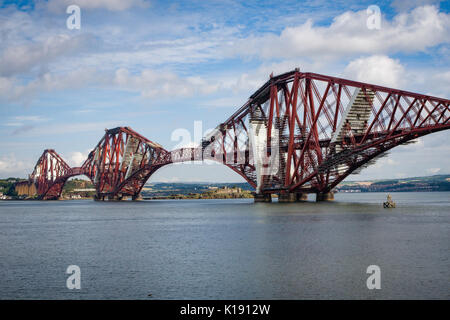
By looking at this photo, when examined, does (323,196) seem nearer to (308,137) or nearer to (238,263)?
(308,137)

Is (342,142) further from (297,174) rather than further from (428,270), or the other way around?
(428,270)

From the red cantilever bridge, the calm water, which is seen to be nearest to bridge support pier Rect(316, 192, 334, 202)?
the red cantilever bridge

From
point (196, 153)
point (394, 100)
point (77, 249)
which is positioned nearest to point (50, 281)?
point (77, 249)

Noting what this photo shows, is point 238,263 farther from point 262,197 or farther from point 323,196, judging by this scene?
point 323,196

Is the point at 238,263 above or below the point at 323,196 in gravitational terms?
below

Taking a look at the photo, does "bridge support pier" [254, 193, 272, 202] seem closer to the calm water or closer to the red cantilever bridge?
the red cantilever bridge

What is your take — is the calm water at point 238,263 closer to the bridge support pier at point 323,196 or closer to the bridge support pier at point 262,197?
the bridge support pier at point 323,196

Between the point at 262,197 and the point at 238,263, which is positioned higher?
the point at 262,197

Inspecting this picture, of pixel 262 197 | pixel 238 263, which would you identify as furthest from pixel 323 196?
pixel 238 263

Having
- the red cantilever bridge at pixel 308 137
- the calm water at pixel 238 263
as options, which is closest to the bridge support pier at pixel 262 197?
the red cantilever bridge at pixel 308 137

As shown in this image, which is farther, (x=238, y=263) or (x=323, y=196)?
(x=323, y=196)

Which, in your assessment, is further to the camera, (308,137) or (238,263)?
(308,137)

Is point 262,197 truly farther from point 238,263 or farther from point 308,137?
point 238,263
